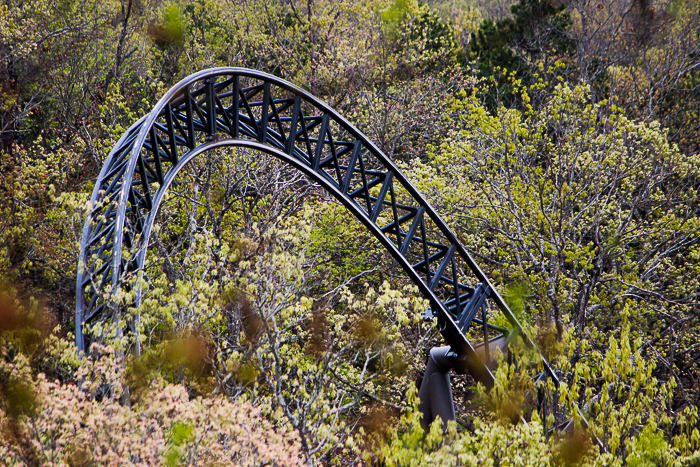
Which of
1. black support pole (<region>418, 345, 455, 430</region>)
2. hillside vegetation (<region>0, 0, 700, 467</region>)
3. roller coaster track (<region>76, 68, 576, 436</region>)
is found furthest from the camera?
black support pole (<region>418, 345, 455, 430</region>)

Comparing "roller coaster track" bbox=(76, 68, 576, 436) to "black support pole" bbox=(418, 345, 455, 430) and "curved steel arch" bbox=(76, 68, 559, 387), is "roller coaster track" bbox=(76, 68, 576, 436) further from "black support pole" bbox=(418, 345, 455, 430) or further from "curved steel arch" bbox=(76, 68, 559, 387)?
"black support pole" bbox=(418, 345, 455, 430)

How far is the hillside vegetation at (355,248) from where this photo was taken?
4961 mm

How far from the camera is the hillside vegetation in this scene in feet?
16.3

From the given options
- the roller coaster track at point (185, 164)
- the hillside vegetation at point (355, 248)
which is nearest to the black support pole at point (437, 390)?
the roller coaster track at point (185, 164)

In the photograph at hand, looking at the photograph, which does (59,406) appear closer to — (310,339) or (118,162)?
(118,162)

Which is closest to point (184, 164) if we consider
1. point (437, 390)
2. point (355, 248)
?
point (437, 390)

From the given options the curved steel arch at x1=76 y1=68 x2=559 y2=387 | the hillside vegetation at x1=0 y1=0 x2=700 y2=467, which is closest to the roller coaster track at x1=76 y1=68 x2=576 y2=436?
Result: the curved steel arch at x1=76 y1=68 x2=559 y2=387

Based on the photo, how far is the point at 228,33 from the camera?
25.2 meters

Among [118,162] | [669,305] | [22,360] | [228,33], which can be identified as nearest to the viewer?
[22,360]

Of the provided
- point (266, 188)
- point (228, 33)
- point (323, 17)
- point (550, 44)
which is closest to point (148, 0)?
point (228, 33)

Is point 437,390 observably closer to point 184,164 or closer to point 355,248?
point 184,164

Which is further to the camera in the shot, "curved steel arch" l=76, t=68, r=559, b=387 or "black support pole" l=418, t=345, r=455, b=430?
"black support pole" l=418, t=345, r=455, b=430

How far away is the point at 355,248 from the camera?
15.8 m

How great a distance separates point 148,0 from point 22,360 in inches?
947
